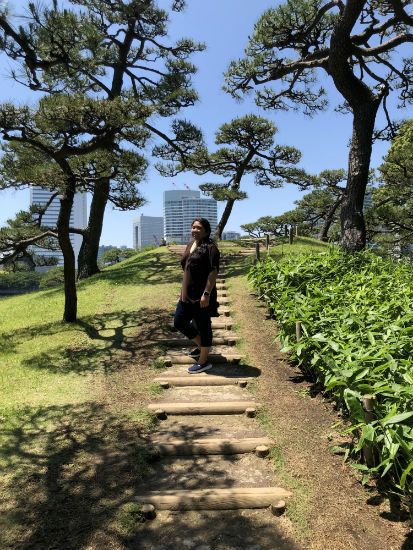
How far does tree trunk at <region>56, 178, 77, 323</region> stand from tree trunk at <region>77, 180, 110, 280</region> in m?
5.98

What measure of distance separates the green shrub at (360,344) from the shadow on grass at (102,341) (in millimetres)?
2337

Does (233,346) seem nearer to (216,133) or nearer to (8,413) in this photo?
(8,413)

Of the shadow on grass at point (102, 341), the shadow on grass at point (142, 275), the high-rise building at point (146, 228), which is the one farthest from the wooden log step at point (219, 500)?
the high-rise building at point (146, 228)

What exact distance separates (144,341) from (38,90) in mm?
4697

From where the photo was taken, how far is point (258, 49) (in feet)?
32.6

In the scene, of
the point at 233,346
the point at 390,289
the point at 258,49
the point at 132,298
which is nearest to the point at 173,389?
the point at 233,346

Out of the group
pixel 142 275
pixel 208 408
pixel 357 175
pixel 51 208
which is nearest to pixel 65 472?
pixel 208 408

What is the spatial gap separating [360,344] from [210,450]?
1.75 metres

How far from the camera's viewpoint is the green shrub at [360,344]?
260cm

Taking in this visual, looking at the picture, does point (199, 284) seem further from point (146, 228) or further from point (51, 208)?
point (146, 228)

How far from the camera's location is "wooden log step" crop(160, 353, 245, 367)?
527cm

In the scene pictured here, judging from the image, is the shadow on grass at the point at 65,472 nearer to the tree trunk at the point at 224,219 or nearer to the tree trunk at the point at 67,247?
the tree trunk at the point at 67,247

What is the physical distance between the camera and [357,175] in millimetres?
9445

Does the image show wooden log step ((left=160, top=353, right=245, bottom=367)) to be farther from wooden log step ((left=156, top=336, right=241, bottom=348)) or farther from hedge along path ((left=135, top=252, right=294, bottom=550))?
wooden log step ((left=156, top=336, right=241, bottom=348))
